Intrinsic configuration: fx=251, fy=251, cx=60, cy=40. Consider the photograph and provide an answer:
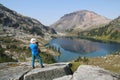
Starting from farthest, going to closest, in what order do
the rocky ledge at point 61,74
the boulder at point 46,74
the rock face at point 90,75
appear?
the boulder at point 46,74, the rocky ledge at point 61,74, the rock face at point 90,75

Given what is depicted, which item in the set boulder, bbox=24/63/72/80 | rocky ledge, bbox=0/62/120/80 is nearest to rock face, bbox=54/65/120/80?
rocky ledge, bbox=0/62/120/80

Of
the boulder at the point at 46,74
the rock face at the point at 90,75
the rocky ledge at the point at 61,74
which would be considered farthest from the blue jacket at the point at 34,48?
the rock face at the point at 90,75

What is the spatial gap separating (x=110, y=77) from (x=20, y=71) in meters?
12.3

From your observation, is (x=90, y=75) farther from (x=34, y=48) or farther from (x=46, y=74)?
(x=34, y=48)

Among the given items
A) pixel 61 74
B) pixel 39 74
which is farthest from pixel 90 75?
pixel 39 74

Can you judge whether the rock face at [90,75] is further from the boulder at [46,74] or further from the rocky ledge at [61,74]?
the boulder at [46,74]

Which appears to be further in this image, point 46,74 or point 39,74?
point 46,74

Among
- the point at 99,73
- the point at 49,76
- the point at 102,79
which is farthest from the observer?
the point at 49,76

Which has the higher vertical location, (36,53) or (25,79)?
(36,53)

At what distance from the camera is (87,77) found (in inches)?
1082

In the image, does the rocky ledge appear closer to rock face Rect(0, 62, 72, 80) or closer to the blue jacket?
rock face Rect(0, 62, 72, 80)

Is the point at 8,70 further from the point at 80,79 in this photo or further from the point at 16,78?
the point at 80,79

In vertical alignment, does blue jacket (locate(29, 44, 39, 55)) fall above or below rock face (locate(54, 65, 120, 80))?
above

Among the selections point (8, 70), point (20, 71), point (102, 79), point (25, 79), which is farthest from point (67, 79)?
point (8, 70)
